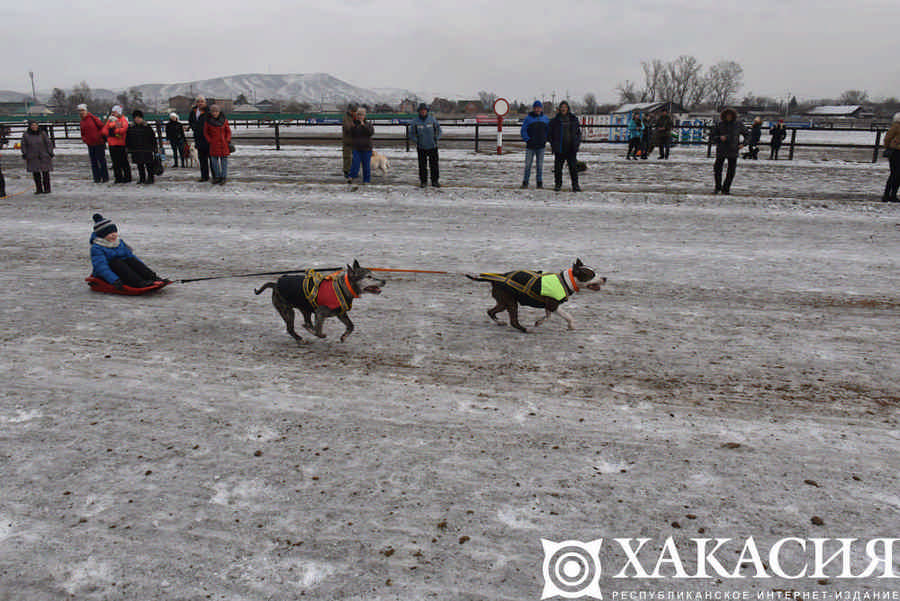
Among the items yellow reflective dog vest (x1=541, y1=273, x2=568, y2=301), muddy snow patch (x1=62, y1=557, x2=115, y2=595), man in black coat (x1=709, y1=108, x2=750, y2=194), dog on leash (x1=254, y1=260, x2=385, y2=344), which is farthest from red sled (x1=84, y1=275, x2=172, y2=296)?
man in black coat (x1=709, y1=108, x2=750, y2=194)

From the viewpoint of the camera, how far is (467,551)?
3076mm

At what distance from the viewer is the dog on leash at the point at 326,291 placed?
5.23m

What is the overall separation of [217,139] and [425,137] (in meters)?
5.12

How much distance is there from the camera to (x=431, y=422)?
14.2 feet

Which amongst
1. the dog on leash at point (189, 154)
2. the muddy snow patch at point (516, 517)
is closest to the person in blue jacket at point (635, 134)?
the dog on leash at point (189, 154)

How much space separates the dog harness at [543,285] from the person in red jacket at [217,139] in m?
11.1

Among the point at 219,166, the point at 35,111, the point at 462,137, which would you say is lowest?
the point at 219,166

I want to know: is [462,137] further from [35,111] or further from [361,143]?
[35,111]

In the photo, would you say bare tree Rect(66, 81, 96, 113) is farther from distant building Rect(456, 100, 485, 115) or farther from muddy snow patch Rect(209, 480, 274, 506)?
muddy snow patch Rect(209, 480, 274, 506)

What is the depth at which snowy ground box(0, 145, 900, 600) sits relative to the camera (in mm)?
3057

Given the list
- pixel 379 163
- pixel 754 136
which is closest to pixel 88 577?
pixel 379 163

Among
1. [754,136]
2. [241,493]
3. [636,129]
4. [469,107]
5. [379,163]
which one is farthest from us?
[469,107]

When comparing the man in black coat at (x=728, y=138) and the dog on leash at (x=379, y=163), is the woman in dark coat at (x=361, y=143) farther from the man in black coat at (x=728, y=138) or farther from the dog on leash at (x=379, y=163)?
the man in black coat at (x=728, y=138)

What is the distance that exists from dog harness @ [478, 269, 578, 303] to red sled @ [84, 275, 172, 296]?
3.98m
